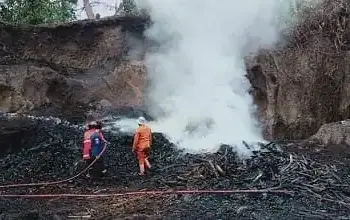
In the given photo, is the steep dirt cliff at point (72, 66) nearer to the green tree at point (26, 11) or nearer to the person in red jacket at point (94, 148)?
the green tree at point (26, 11)

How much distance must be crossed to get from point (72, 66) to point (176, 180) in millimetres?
9747

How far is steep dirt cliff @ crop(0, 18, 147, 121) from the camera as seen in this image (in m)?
17.2

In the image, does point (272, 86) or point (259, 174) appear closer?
point (259, 174)

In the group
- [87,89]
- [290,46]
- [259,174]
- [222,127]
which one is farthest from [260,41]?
[259,174]

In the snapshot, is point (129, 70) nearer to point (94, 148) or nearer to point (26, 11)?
point (26, 11)

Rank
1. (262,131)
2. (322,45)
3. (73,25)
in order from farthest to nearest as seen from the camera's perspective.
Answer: (73,25), (262,131), (322,45)

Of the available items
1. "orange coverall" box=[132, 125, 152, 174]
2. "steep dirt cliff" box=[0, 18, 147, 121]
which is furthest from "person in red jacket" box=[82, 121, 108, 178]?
"steep dirt cliff" box=[0, 18, 147, 121]

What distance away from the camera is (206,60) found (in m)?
16.7

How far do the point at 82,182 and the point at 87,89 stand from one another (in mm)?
7977

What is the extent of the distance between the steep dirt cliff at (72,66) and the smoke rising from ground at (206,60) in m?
0.95

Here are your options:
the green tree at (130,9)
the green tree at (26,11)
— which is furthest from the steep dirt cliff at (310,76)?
the green tree at (26,11)

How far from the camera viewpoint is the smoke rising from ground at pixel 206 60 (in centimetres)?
1512

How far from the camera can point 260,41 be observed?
1634 cm

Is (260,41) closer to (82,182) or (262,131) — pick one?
(262,131)
